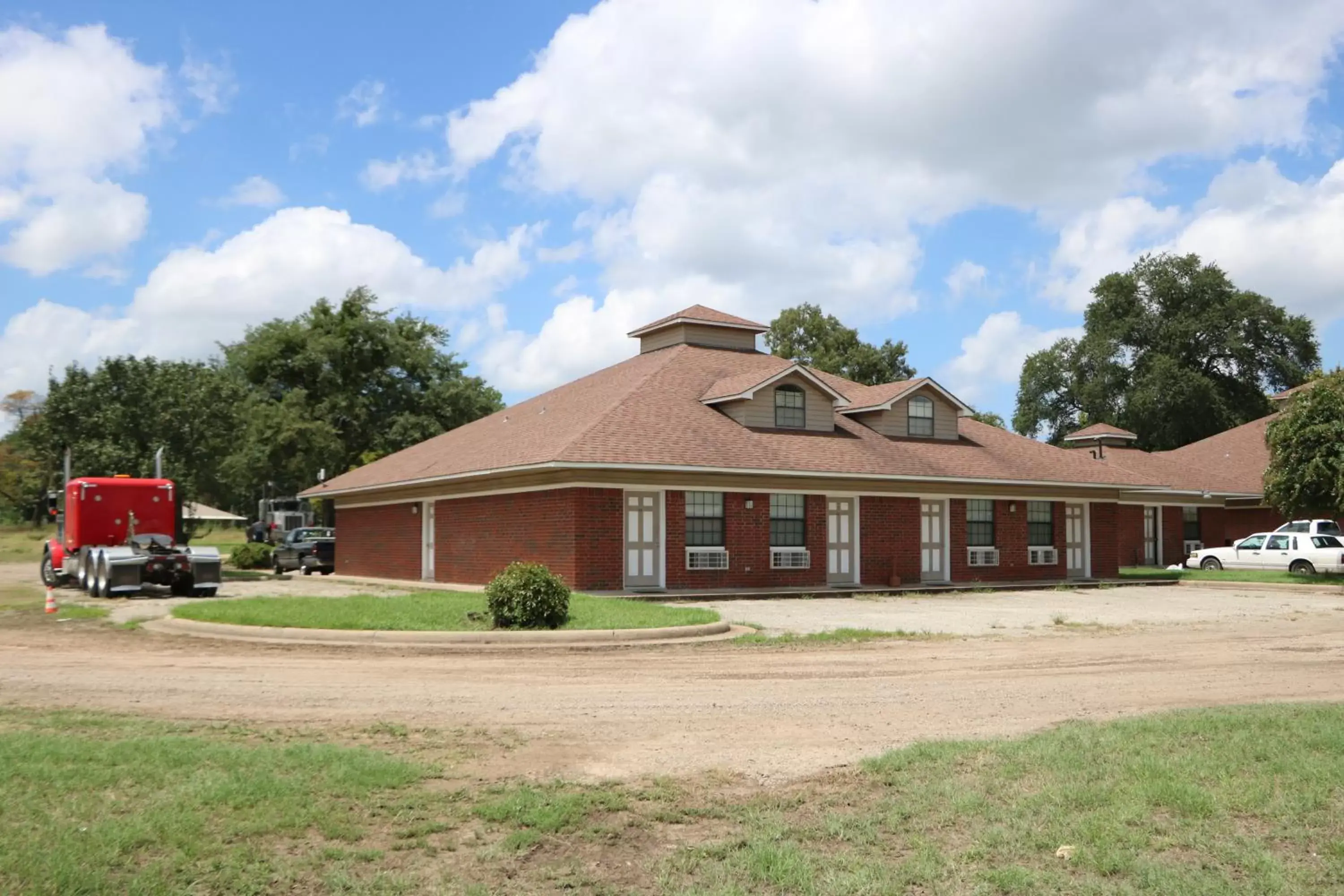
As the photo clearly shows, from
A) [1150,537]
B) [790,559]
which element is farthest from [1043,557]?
[1150,537]

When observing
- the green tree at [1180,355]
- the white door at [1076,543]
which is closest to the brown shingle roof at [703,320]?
the white door at [1076,543]

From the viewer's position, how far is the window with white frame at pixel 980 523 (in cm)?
3297

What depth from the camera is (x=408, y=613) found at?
18.9m

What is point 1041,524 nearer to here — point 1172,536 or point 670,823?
point 1172,536

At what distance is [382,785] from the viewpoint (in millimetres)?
7707

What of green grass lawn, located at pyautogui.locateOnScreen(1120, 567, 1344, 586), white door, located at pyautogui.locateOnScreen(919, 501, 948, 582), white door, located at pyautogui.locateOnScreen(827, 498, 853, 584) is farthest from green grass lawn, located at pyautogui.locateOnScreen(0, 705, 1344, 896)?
A: green grass lawn, located at pyautogui.locateOnScreen(1120, 567, 1344, 586)

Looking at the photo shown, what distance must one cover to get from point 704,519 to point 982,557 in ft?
31.8

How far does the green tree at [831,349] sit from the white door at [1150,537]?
23.0m

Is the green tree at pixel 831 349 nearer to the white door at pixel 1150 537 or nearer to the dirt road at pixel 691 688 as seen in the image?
the white door at pixel 1150 537

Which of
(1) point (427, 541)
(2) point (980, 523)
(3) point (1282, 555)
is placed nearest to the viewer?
(1) point (427, 541)

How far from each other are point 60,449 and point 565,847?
37282 millimetres

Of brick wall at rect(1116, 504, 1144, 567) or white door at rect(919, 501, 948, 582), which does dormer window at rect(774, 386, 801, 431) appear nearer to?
white door at rect(919, 501, 948, 582)

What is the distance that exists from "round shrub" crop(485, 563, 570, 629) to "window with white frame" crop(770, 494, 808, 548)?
1146 centimetres

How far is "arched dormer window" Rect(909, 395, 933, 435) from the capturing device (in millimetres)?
34281
